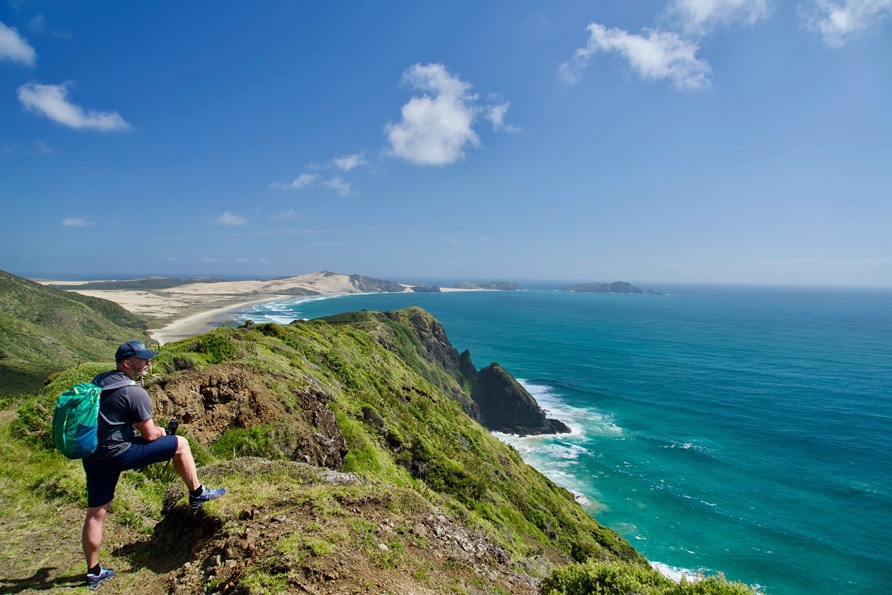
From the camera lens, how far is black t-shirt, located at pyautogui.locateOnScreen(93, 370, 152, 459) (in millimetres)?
6094

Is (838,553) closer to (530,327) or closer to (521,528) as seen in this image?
(521,528)

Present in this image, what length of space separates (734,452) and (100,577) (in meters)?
74.7

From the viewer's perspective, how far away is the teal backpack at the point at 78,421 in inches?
220

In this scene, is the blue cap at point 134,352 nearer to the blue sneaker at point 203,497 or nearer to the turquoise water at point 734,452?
the blue sneaker at point 203,497

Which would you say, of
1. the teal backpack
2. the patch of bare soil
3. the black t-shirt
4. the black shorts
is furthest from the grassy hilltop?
the teal backpack

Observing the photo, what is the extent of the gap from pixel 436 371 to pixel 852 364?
356ft

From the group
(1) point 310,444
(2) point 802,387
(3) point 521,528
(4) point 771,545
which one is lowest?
(4) point 771,545

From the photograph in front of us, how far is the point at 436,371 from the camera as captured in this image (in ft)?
259

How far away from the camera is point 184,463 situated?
7012mm

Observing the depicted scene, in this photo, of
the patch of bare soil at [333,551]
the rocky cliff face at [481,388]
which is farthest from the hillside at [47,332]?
the patch of bare soil at [333,551]

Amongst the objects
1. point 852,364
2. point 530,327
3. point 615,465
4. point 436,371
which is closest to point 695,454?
point 615,465

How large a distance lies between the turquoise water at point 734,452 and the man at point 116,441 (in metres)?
46.5

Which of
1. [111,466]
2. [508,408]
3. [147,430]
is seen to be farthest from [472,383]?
[111,466]

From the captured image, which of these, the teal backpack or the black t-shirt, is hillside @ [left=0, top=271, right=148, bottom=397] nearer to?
the black t-shirt
